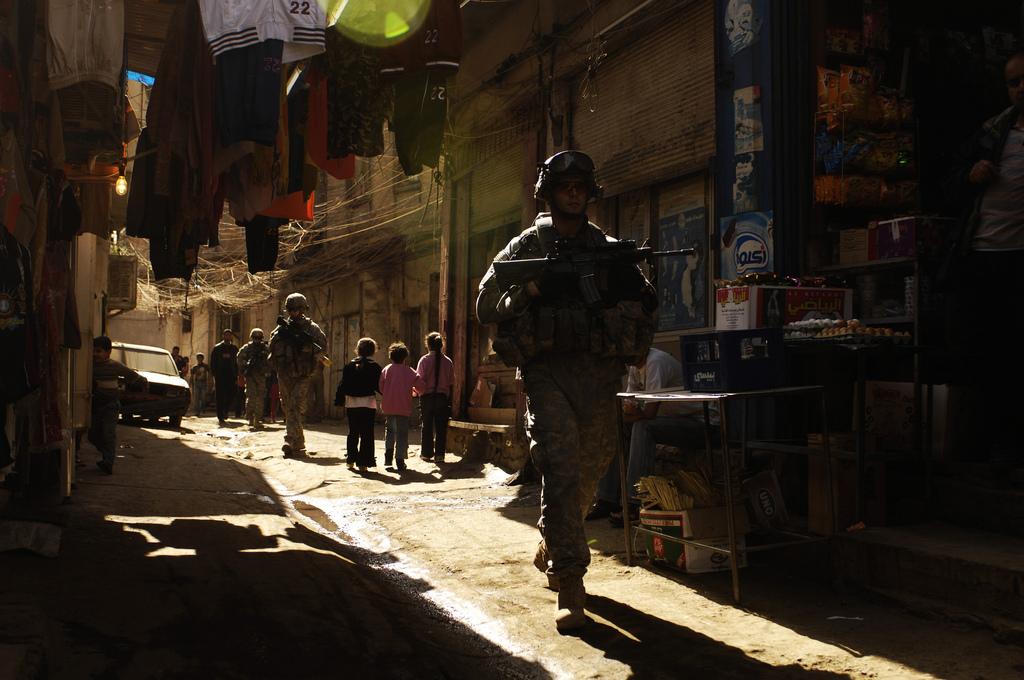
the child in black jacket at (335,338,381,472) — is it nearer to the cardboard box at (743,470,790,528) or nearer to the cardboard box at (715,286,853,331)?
the cardboard box at (715,286,853,331)

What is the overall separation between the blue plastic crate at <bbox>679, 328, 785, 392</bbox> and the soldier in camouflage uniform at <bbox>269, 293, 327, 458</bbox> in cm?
813

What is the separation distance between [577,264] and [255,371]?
558 inches

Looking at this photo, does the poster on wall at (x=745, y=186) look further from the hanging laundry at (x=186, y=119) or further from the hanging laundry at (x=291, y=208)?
the hanging laundry at (x=186, y=119)

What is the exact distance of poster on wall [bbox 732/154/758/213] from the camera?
23.5 feet

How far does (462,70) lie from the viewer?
1323 centimetres

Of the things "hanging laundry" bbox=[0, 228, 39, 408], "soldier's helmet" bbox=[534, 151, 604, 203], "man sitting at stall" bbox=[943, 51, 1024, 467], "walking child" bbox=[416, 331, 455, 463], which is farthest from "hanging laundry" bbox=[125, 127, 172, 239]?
"man sitting at stall" bbox=[943, 51, 1024, 467]

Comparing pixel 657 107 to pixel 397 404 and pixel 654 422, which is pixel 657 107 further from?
pixel 397 404

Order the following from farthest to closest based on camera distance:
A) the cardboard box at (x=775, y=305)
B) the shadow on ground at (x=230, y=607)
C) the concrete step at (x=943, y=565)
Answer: the cardboard box at (x=775, y=305) < the concrete step at (x=943, y=565) < the shadow on ground at (x=230, y=607)

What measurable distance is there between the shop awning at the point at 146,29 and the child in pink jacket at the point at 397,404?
4809 millimetres

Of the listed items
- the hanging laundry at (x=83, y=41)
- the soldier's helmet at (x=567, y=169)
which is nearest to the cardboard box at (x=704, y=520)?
the soldier's helmet at (x=567, y=169)

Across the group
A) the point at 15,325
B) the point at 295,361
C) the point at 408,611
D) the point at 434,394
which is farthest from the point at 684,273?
the point at 295,361

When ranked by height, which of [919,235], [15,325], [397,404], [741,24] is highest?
[741,24]

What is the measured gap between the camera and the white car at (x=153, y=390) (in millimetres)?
16922

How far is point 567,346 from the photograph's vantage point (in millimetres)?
4621
